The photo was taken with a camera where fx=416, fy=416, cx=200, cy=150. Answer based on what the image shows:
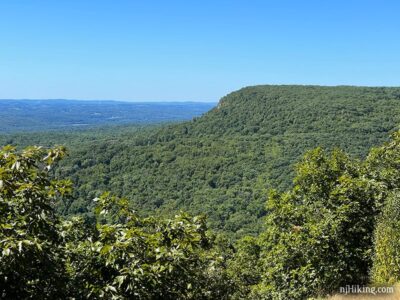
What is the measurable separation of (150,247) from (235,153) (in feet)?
293

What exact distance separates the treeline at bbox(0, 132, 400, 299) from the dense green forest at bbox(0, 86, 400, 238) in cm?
3994

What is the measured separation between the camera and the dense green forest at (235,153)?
69.1m

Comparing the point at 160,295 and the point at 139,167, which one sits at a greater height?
the point at 160,295

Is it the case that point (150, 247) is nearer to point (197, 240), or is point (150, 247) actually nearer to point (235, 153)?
point (197, 240)

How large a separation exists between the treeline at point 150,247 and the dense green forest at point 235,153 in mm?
39936

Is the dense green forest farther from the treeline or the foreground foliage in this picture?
the foreground foliage

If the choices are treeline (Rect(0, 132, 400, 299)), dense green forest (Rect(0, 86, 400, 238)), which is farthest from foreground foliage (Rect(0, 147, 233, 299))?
dense green forest (Rect(0, 86, 400, 238))

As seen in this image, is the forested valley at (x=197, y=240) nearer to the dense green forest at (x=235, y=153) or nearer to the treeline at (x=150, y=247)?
the treeline at (x=150, y=247)

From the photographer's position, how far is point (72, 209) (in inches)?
2731

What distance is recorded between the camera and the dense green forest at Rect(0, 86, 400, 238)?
6906cm

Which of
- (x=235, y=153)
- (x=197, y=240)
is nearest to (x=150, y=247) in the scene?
(x=197, y=240)

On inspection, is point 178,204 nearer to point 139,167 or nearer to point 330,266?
point 139,167

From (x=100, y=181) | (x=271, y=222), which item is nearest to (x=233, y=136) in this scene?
(x=100, y=181)

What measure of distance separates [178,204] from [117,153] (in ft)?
126
